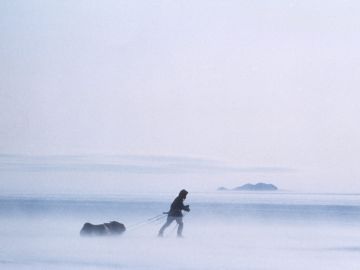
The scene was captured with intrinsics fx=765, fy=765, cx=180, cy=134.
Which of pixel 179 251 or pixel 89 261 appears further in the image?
pixel 179 251

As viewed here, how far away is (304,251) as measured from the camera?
24.3 feet

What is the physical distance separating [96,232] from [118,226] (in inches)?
13.7

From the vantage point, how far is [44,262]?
20.6 feet

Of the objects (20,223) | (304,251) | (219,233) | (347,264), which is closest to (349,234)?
(219,233)

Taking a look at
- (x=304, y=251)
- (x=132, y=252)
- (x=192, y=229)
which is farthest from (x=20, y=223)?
(x=304, y=251)

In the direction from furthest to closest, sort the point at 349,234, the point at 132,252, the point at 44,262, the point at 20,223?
the point at 20,223
the point at 349,234
the point at 132,252
the point at 44,262

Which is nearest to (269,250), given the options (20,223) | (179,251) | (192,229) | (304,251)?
(304,251)

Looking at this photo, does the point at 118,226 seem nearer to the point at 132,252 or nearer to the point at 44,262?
the point at 132,252

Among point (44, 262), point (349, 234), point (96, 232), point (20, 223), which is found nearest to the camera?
point (44, 262)

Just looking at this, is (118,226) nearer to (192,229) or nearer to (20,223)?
(192,229)

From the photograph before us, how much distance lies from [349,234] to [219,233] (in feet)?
5.85

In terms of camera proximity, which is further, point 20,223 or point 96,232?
point 20,223

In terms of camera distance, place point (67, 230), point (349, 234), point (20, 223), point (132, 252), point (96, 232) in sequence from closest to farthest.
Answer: point (132, 252)
point (96, 232)
point (67, 230)
point (349, 234)
point (20, 223)

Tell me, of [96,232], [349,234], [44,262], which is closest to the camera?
[44,262]
